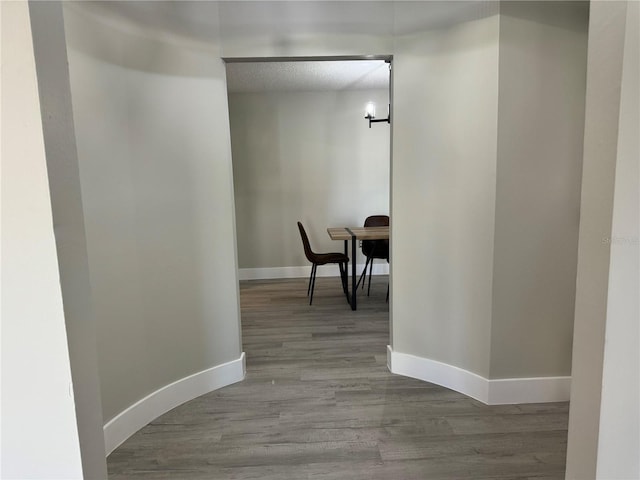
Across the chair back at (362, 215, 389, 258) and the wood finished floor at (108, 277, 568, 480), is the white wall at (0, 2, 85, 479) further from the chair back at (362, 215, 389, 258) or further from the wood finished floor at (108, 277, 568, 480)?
the chair back at (362, 215, 389, 258)

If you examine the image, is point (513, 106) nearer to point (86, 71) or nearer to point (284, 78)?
point (86, 71)

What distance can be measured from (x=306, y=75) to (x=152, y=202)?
108 inches

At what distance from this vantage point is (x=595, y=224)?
2.61 ft

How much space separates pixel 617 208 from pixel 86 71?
195cm

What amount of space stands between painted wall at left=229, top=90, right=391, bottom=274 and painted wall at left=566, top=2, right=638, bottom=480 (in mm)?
4443

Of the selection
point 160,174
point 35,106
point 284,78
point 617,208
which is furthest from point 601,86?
point 284,78

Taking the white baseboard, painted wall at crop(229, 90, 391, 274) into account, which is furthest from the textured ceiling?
the white baseboard

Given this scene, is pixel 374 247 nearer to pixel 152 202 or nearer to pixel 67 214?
pixel 152 202

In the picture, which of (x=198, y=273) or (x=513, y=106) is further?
(x=198, y=273)

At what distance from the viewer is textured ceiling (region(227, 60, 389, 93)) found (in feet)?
12.5

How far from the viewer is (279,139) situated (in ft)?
16.7

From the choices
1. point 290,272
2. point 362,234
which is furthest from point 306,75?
point 290,272

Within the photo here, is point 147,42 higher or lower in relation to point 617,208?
higher

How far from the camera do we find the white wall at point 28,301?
0.65m
